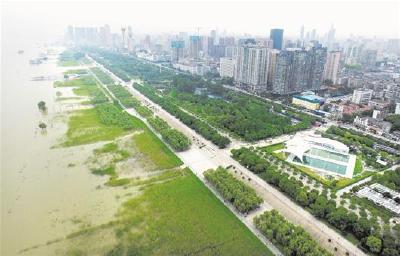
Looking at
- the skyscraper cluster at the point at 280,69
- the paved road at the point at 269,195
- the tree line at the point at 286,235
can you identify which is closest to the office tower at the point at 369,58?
the skyscraper cluster at the point at 280,69

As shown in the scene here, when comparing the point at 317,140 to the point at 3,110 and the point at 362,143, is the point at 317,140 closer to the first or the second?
Result: the point at 362,143

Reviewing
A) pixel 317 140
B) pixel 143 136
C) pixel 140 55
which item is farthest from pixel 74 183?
pixel 140 55

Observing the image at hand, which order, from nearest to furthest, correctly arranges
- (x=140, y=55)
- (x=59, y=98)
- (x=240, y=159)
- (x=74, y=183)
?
(x=74, y=183)
(x=240, y=159)
(x=59, y=98)
(x=140, y=55)

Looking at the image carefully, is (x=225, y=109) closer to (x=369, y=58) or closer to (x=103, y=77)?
(x=103, y=77)

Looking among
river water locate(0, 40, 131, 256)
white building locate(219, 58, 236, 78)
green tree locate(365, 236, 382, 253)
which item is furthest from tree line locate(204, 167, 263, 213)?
white building locate(219, 58, 236, 78)

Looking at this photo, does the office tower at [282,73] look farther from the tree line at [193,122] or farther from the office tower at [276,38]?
the office tower at [276,38]

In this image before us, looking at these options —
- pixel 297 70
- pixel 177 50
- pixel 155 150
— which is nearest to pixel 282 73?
pixel 297 70

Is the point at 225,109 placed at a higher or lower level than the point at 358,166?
higher

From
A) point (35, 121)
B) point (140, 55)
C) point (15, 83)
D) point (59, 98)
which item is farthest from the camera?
point (140, 55)

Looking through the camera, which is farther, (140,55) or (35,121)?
(140,55)
